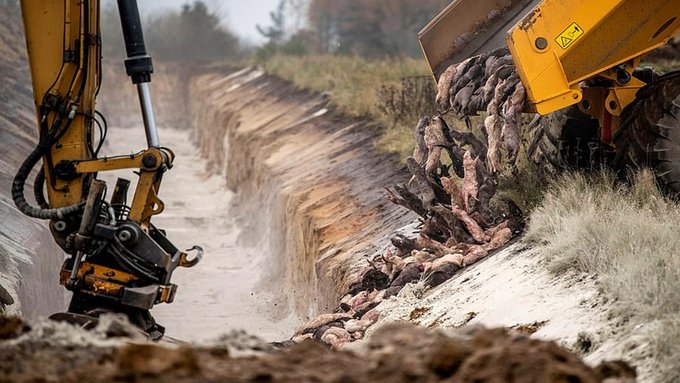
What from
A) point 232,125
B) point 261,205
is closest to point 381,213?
point 261,205

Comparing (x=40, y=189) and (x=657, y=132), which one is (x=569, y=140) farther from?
(x=40, y=189)

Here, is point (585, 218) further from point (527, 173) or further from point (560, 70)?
point (527, 173)

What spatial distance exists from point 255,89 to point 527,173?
20.1 m

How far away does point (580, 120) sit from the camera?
10516 mm

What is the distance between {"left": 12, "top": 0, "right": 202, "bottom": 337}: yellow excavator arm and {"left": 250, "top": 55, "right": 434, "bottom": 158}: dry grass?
5.90m

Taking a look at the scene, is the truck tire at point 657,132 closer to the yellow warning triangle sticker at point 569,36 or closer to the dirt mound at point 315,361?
Result: the yellow warning triangle sticker at point 569,36

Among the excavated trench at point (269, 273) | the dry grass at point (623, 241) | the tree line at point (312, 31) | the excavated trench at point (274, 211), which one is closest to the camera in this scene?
the excavated trench at point (269, 273)

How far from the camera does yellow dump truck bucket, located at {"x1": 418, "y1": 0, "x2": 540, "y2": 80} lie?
10.9 metres

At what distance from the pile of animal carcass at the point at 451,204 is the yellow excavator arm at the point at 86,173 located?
1.56 meters

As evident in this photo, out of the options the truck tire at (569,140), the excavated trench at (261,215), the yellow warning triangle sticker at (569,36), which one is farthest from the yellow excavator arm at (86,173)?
the truck tire at (569,140)

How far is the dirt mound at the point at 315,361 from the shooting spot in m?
4.53

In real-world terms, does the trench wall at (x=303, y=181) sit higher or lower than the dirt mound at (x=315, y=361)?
higher

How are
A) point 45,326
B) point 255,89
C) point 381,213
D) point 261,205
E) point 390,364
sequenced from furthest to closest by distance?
point 255,89
point 261,205
point 381,213
point 45,326
point 390,364

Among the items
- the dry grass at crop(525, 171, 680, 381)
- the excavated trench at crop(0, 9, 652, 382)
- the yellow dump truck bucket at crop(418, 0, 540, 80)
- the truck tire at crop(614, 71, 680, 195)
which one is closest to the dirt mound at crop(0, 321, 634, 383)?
the excavated trench at crop(0, 9, 652, 382)
